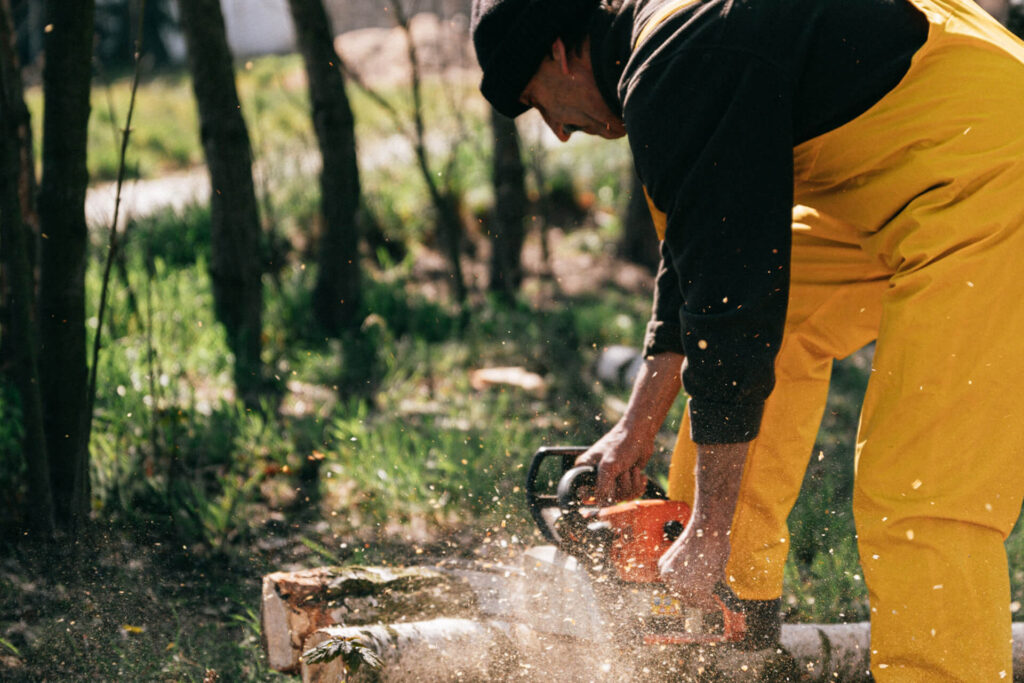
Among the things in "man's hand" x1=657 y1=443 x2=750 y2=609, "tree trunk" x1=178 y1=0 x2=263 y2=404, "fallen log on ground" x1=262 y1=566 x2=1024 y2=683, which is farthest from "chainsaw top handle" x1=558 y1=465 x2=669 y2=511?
"tree trunk" x1=178 y1=0 x2=263 y2=404

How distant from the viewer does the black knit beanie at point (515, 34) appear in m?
1.75

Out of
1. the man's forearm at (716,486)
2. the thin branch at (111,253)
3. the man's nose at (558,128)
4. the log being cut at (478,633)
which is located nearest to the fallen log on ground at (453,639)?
the log being cut at (478,633)

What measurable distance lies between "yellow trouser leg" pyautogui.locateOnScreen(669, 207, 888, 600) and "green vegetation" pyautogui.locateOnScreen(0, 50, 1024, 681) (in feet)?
1.69

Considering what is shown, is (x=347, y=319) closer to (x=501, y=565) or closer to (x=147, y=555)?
(x=147, y=555)

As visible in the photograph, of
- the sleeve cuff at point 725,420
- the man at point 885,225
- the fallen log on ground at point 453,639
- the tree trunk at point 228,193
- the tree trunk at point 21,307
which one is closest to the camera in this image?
the man at point 885,225

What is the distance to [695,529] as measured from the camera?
1809mm

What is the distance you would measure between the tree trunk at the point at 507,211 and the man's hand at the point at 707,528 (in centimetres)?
342

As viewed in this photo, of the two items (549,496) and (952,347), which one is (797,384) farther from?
(549,496)

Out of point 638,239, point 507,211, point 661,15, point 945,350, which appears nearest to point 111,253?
point 661,15

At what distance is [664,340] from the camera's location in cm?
207

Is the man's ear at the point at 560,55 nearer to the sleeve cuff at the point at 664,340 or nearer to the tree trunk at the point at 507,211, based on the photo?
the sleeve cuff at the point at 664,340

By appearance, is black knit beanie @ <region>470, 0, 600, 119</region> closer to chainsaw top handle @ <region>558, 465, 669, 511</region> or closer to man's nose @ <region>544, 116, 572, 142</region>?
man's nose @ <region>544, 116, 572, 142</region>

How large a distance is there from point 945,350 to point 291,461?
2376 mm

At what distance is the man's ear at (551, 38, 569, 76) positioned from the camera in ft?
5.93
